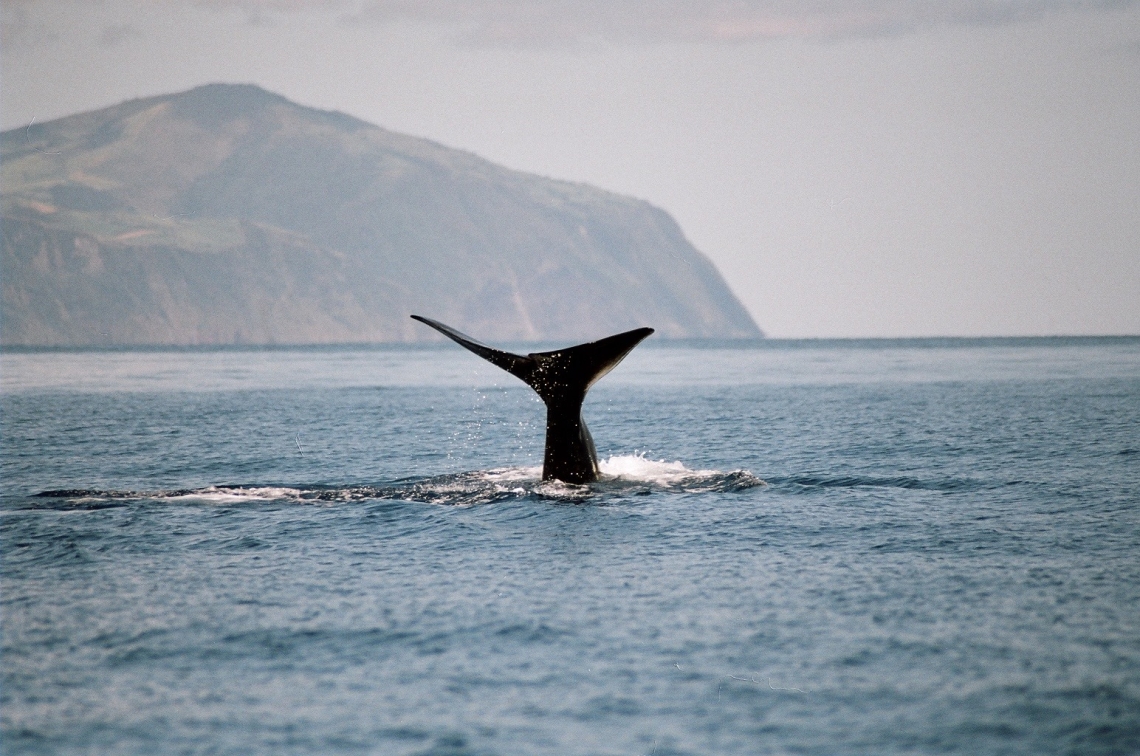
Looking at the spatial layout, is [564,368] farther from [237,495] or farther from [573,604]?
[573,604]

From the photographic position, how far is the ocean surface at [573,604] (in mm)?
8773

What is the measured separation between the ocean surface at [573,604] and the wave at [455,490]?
0.11m

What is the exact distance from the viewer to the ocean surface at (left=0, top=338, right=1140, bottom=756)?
877 cm

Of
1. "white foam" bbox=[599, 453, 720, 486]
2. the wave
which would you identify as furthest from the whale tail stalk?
"white foam" bbox=[599, 453, 720, 486]

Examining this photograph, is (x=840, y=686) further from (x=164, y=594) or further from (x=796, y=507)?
(x=796, y=507)

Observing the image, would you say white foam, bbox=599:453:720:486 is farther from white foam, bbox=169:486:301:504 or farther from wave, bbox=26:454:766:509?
white foam, bbox=169:486:301:504

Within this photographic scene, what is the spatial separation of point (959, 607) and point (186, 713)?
296 inches

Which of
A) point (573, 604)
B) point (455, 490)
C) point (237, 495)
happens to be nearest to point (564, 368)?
point (455, 490)

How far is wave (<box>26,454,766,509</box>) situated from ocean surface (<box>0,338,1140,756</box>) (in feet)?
0.36

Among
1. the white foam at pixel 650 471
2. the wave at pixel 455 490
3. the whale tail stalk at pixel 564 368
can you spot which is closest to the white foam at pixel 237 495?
the wave at pixel 455 490

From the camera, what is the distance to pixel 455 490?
1936 cm

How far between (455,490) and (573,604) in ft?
24.9

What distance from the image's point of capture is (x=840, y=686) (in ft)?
31.1

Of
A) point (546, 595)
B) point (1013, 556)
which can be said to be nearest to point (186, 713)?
point (546, 595)
